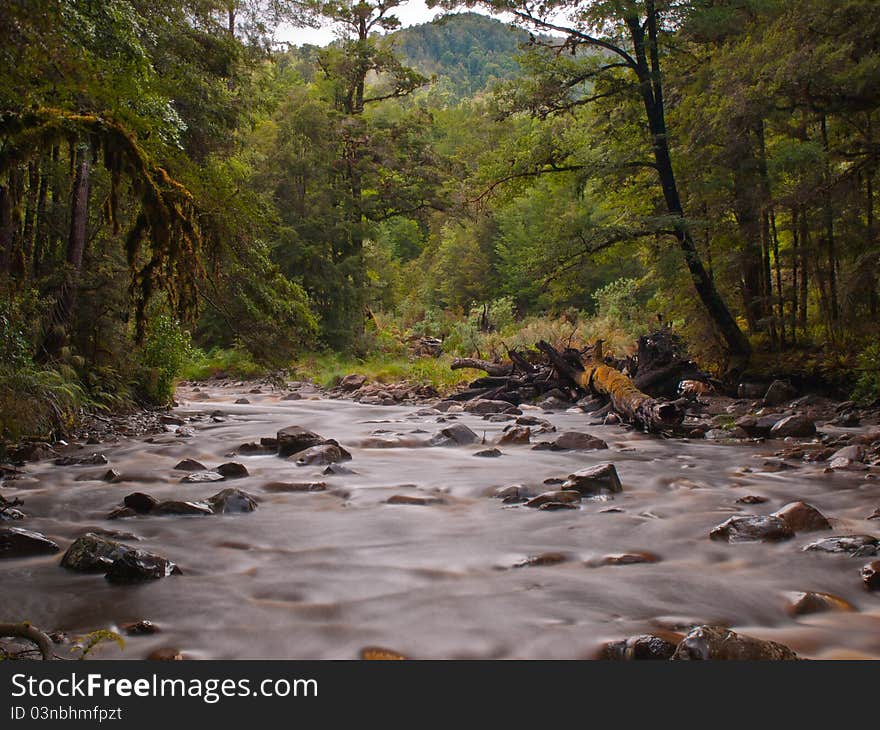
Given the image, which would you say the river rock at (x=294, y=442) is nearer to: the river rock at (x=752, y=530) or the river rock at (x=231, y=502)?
the river rock at (x=231, y=502)

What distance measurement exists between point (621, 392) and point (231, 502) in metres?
7.44

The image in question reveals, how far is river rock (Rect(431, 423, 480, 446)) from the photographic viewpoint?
9.61m

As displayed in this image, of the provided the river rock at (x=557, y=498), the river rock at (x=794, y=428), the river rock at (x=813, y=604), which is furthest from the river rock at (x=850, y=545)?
the river rock at (x=794, y=428)

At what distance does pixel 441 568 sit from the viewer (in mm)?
4305

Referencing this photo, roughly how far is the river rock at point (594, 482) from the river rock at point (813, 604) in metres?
2.64

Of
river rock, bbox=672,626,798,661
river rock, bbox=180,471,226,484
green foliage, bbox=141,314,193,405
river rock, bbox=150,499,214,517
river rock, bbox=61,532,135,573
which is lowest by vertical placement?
river rock, bbox=180,471,226,484

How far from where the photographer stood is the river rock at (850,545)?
4.27 metres

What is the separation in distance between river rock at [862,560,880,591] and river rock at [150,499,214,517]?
4.46 metres

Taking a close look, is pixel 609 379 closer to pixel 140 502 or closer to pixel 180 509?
pixel 180 509

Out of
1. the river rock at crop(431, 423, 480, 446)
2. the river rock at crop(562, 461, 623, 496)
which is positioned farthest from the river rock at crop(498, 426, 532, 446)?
the river rock at crop(562, 461, 623, 496)

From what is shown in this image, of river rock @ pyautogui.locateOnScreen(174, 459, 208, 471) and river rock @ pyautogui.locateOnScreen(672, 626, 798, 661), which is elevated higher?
river rock @ pyautogui.locateOnScreen(672, 626, 798, 661)

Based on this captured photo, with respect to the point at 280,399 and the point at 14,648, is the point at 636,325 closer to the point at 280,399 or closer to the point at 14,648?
the point at 280,399

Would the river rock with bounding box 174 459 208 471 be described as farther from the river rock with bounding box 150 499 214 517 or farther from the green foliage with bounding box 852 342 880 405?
the green foliage with bounding box 852 342 880 405

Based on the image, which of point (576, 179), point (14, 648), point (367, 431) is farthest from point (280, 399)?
point (14, 648)
